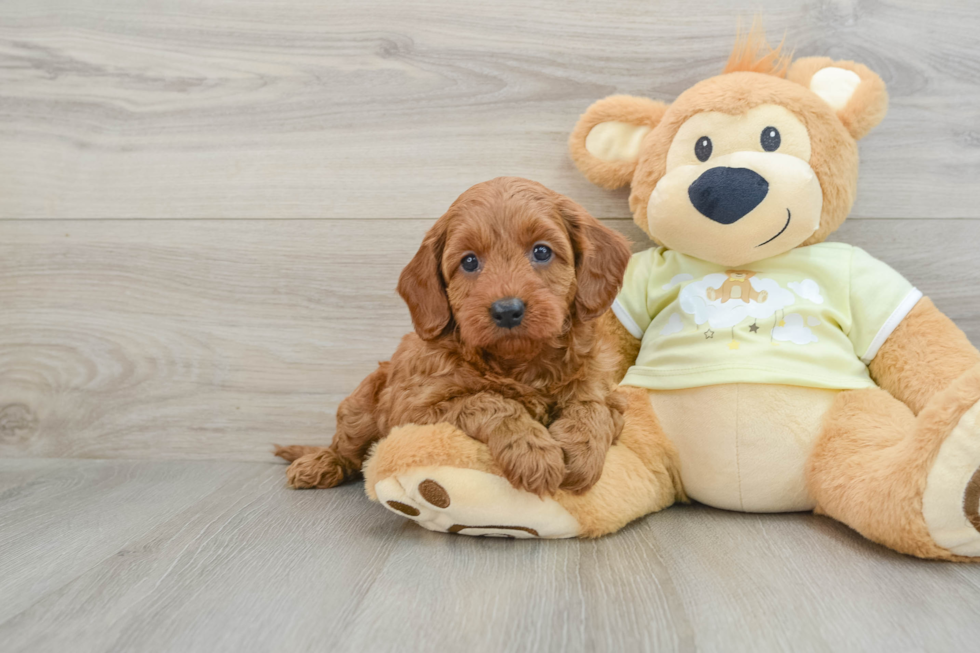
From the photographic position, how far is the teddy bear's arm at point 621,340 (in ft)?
4.46

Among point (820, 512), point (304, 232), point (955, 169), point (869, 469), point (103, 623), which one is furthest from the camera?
point (304, 232)

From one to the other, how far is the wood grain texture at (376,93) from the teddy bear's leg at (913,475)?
641 millimetres

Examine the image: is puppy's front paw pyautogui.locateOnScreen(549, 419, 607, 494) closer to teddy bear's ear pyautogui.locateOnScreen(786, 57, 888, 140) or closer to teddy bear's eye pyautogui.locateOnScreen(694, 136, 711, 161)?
teddy bear's eye pyautogui.locateOnScreen(694, 136, 711, 161)

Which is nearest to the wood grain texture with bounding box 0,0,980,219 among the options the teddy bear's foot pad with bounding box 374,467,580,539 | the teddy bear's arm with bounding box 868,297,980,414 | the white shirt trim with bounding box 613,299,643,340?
the white shirt trim with bounding box 613,299,643,340

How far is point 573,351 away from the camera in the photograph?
A: 1.11m

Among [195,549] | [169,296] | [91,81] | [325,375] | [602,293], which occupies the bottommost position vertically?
[195,549]

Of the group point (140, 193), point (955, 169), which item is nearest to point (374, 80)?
point (140, 193)

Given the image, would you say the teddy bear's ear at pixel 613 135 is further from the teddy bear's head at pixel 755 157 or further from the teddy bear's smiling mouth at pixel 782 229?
the teddy bear's smiling mouth at pixel 782 229

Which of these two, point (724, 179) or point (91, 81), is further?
point (91, 81)

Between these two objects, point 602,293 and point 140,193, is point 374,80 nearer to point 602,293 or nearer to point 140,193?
point 140,193

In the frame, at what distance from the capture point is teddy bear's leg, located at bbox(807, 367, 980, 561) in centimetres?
90

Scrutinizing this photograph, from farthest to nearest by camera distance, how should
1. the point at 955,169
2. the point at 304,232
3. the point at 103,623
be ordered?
the point at 304,232 → the point at 955,169 → the point at 103,623

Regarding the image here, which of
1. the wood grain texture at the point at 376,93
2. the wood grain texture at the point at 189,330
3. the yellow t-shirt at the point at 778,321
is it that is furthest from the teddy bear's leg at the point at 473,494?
the wood grain texture at the point at 376,93

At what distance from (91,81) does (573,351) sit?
4.52 ft
